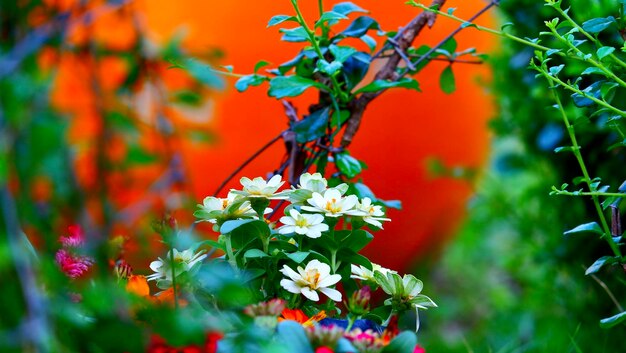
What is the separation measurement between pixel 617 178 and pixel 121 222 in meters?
1.88

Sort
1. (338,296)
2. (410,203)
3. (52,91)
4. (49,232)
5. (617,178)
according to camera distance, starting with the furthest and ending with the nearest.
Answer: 1. (410,203)
2. (617,178)
3. (338,296)
4. (49,232)
5. (52,91)

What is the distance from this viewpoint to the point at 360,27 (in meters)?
1.63

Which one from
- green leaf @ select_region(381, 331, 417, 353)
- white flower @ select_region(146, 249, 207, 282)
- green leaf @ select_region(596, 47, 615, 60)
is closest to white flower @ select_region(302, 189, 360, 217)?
white flower @ select_region(146, 249, 207, 282)

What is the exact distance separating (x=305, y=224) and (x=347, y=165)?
34cm

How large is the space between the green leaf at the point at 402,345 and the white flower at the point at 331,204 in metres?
0.34

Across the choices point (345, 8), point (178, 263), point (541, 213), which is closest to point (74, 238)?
point (178, 263)

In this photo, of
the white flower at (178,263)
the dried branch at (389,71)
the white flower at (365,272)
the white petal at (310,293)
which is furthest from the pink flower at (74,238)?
the dried branch at (389,71)

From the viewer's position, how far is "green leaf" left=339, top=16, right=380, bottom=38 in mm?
1619

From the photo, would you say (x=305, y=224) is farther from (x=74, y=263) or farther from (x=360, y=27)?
(x=360, y=27)

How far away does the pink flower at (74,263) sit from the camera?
1197mm

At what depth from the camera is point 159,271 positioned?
1310 millimetres

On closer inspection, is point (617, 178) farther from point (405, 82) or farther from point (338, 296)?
point (338, 296)

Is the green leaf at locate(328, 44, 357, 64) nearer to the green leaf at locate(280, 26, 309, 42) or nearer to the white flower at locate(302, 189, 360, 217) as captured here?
the green leaf at locate(280, 26, 309, 42)

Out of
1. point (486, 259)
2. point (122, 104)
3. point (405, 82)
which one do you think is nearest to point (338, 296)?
point (405, 82)
